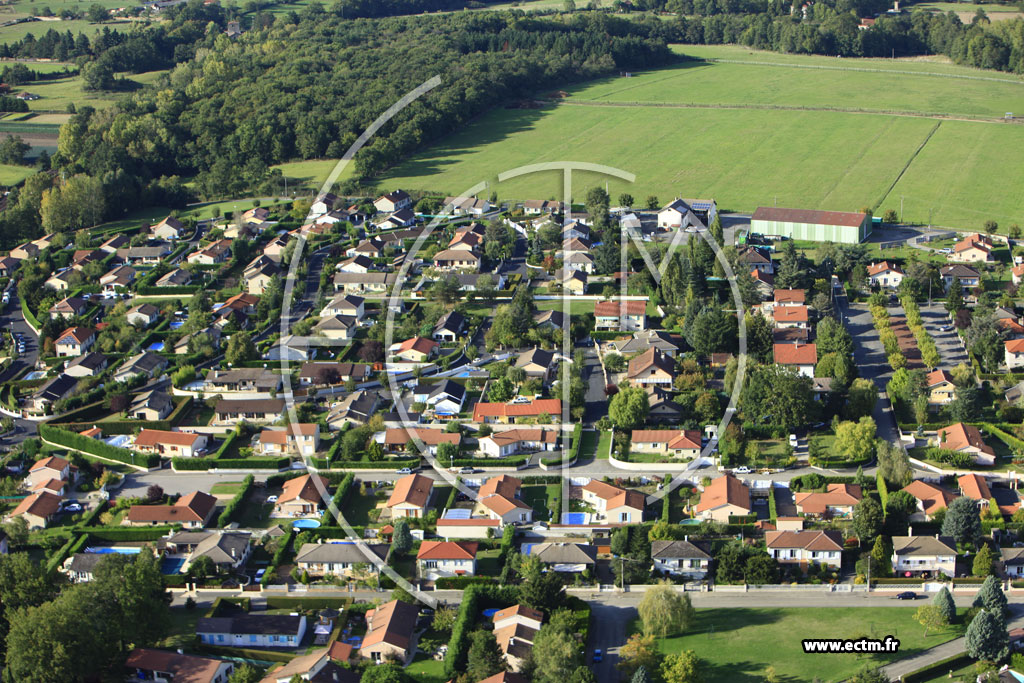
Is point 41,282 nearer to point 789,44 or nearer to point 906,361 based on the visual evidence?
point 906,361

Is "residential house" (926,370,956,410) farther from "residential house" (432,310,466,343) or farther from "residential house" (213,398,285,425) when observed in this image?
"residential house" (213,398,285,425)

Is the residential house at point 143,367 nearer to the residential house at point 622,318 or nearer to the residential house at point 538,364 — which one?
the residential house at point 538,364

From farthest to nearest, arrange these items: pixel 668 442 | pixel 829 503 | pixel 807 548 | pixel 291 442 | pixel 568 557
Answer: pixel 291 442, pixel 668 442, pixel 829 503, pixel 568 557, pixel 807 548

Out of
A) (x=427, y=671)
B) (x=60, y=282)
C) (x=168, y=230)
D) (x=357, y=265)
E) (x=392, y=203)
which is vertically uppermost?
(x=392, y=203)

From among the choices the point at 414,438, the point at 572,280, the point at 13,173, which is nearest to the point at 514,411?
the point at 414,438

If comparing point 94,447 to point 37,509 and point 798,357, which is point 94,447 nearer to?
point 37,509

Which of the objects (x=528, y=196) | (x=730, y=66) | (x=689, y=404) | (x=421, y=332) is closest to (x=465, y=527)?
(x=689, y=404)

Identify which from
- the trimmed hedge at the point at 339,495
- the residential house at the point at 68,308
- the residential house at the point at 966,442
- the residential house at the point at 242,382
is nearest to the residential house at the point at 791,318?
the residential house at the point at 966,442
